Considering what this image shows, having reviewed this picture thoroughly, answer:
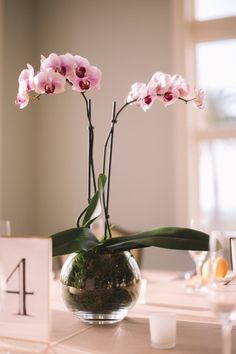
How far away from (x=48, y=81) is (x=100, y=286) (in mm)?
479

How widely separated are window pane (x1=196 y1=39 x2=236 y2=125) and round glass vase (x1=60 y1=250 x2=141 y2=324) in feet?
8.32

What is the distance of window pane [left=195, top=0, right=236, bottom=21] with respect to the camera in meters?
3.45

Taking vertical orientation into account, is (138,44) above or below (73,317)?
above

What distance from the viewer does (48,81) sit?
42.6 inches

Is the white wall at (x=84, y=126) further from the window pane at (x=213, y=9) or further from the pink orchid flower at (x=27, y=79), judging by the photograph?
the pink orchid flower at (x=27, y=79)

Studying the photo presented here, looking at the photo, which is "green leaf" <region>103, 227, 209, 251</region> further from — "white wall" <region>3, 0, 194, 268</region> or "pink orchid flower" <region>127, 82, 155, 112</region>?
"white wall" <region>3, 0, 194, 268</region>

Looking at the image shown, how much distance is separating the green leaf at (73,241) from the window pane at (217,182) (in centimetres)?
245

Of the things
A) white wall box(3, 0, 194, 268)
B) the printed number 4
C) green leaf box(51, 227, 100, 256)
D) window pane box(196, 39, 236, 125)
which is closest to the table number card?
the printed number 4

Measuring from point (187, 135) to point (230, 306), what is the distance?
2.56 meters

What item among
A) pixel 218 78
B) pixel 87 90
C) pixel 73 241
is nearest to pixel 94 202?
pixel 73 241

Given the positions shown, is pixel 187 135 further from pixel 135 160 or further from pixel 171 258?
pixel 171 258

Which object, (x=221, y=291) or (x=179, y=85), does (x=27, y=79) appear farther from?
(x=221, y=291)

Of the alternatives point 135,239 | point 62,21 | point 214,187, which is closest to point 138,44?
point 62,21

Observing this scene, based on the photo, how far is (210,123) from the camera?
3508 millimetres
